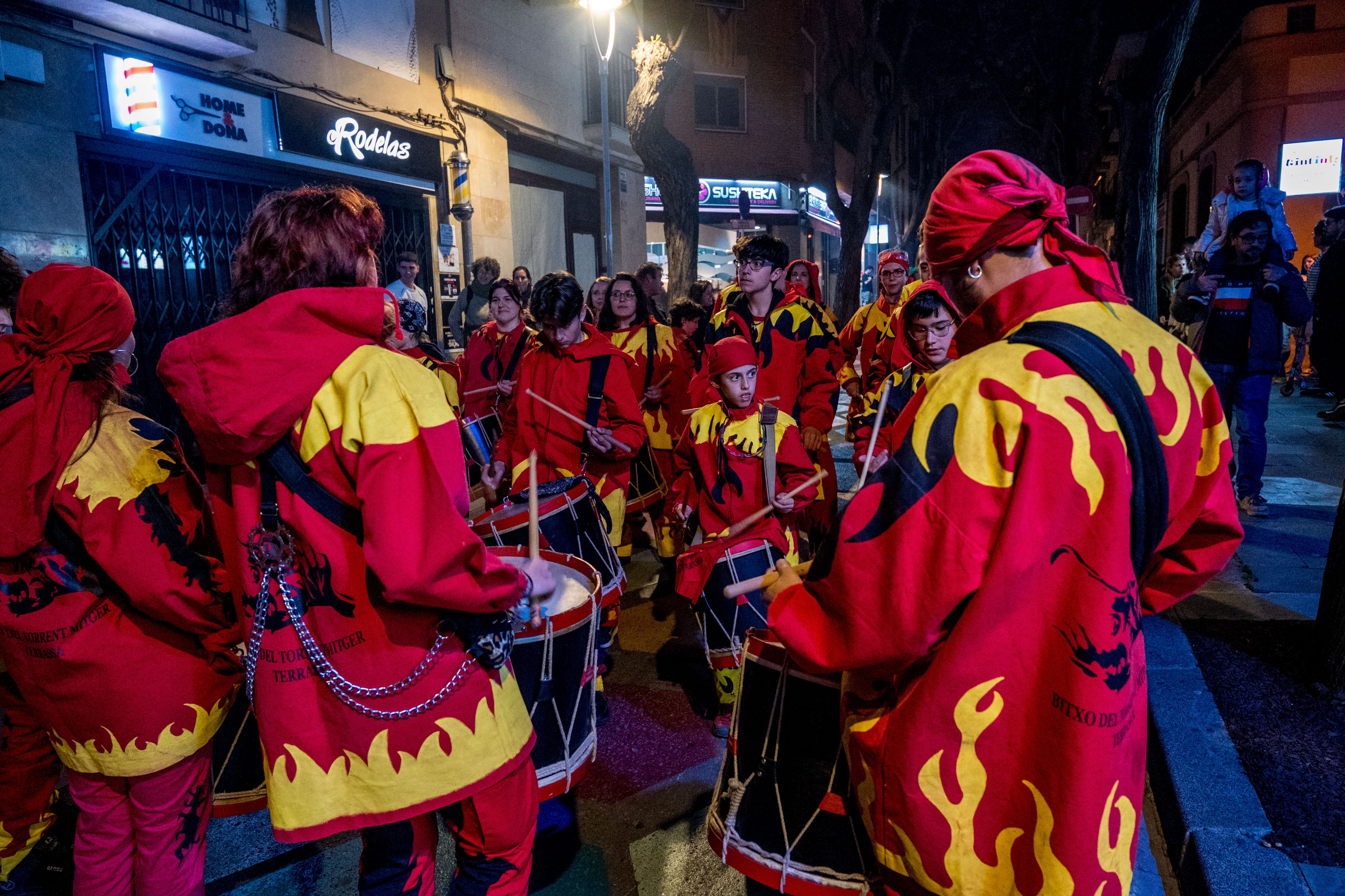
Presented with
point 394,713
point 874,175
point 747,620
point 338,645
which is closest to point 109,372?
point 338,645

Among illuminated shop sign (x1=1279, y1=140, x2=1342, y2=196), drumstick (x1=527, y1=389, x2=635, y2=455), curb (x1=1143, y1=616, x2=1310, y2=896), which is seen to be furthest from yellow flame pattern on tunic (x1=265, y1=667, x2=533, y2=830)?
illuminated shop sign (x1=1279, y1=140, x2=1342, y2=196)

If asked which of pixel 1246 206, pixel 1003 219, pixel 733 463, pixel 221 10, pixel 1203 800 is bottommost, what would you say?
pixel 1203 800

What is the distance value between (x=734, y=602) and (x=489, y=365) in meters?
3.80

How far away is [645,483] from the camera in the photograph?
643 centimetres

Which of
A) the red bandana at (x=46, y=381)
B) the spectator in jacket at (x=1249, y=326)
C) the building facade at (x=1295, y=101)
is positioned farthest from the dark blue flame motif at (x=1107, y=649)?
the building facade at (x=1295, y=101)

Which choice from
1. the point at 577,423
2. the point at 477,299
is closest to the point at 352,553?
the point at 577,423

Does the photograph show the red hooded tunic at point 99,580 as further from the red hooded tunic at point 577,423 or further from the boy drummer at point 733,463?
the red hooded tunic at point 577,423

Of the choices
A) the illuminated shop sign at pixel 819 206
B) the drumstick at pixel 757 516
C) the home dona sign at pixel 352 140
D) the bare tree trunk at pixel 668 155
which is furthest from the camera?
the illuminated shop sign at pixel 819 206

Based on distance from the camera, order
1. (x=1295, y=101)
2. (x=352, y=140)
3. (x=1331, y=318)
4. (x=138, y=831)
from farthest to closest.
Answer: (x=1295, y=101), (x=352, y=140), (x=1331, y=318), (x=138, y=831)

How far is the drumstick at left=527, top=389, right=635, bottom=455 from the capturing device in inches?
176

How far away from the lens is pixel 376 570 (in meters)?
1.66

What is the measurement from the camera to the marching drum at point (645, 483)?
6.08 m

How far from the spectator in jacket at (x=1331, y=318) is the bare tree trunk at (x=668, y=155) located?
8573mm

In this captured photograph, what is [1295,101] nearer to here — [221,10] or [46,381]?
[221,10]
